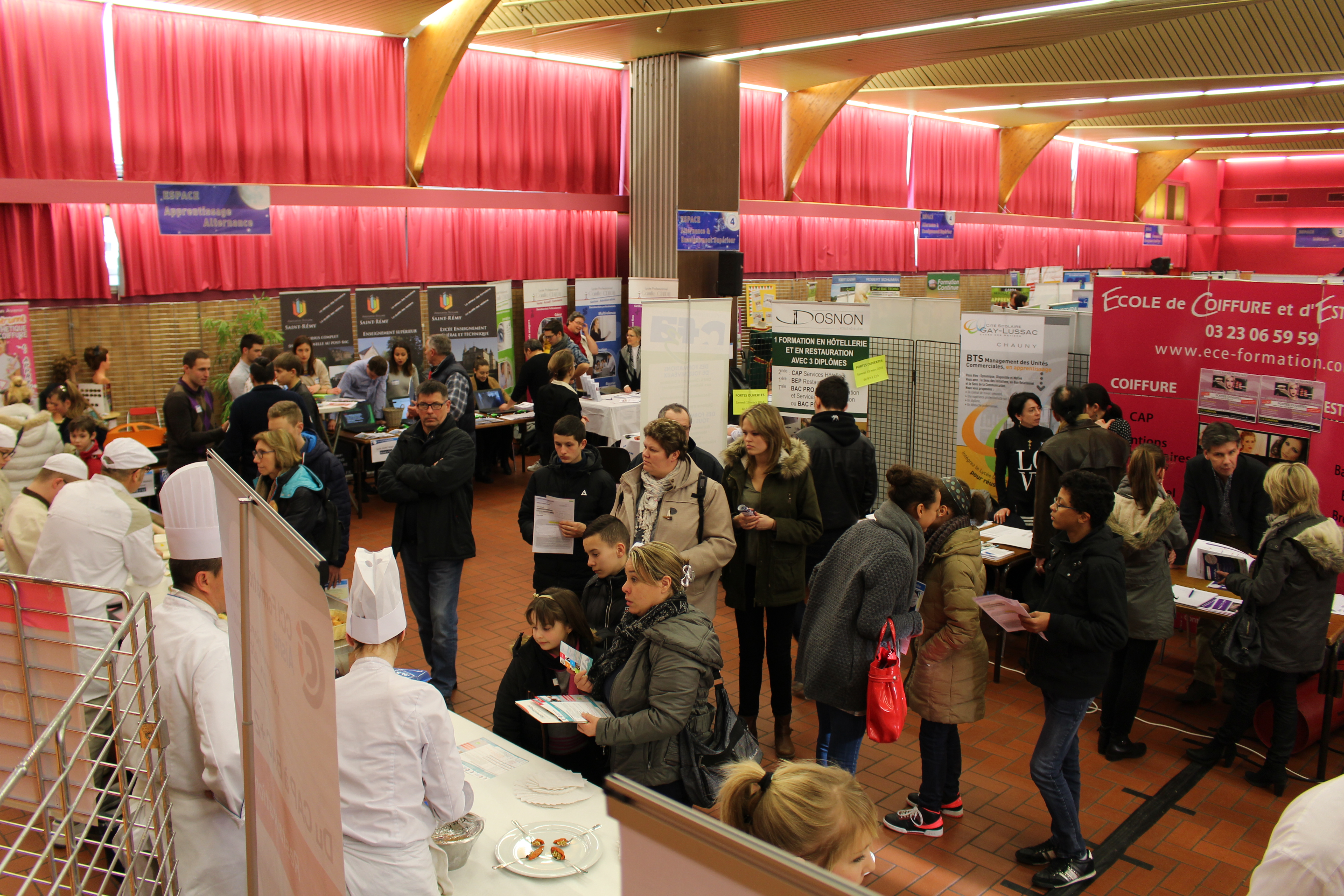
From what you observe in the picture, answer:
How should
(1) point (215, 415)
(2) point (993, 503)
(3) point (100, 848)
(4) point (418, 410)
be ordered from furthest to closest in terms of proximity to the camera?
(1) point (215, 415) < (2) point (993, 503) < (4) point (418, 410) < (3) point (100, 848)

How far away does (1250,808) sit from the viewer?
447cm

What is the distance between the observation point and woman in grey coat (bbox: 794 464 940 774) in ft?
12.3

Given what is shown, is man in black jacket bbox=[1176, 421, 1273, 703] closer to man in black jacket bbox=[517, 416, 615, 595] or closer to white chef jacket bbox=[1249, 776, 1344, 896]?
man in black jacket bbox=[517, 416, 615, 595]

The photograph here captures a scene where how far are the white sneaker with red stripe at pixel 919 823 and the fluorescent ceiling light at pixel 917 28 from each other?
9714mm

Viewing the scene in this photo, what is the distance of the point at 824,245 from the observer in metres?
18.6

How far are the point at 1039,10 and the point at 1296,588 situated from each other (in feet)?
27.2

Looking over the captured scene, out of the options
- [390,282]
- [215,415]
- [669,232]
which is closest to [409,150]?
[390,282]

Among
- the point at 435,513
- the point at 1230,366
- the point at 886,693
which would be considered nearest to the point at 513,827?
the point at 886,693

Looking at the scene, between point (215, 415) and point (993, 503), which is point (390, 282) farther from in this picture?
point (993, 503)

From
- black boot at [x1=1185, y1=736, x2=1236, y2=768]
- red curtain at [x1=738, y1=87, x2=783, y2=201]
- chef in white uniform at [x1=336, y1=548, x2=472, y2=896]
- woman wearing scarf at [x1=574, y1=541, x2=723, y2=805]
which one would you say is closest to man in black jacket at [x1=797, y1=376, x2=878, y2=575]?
black boot at [x1=1185, y1=736, x2=1236, y2=768]

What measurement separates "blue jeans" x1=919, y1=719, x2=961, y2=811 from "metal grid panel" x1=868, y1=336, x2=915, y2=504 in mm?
3305

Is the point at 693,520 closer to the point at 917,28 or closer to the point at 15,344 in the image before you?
the point at 15,344

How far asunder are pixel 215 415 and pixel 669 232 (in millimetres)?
7073

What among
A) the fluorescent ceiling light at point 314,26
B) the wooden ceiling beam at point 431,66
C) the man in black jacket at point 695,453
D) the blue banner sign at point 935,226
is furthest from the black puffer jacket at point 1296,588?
the blue banner sign at point 935,226
